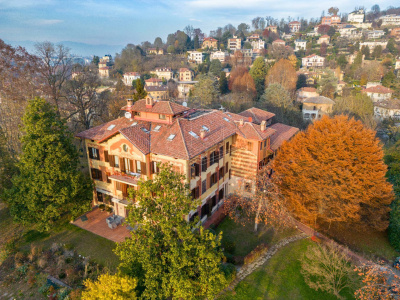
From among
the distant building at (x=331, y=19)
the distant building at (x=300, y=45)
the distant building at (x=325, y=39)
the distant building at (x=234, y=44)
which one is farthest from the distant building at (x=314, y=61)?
the distant building at (x=331, y=19)

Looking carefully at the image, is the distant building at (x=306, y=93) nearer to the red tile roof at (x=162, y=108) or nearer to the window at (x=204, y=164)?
the red tile roof at (x=162, y=108)

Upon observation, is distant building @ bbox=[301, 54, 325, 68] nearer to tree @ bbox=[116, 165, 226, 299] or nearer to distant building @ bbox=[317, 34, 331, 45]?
distant building @ bbox=[317, 34, 331, 45]

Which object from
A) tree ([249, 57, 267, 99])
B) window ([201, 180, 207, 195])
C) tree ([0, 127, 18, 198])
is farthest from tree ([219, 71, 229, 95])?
tree ([0, 127, 18, 198])

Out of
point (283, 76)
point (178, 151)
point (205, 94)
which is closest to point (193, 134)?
point (178, 151)

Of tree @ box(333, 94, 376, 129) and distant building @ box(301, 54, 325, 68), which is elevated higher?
distant building @ box(301, 54, 325, 68)

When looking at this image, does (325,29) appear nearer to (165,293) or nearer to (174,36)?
(174,36)

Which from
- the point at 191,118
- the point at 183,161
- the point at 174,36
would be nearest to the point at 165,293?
the point at 183,161

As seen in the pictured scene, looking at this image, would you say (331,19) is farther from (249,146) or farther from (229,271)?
(229,271)
